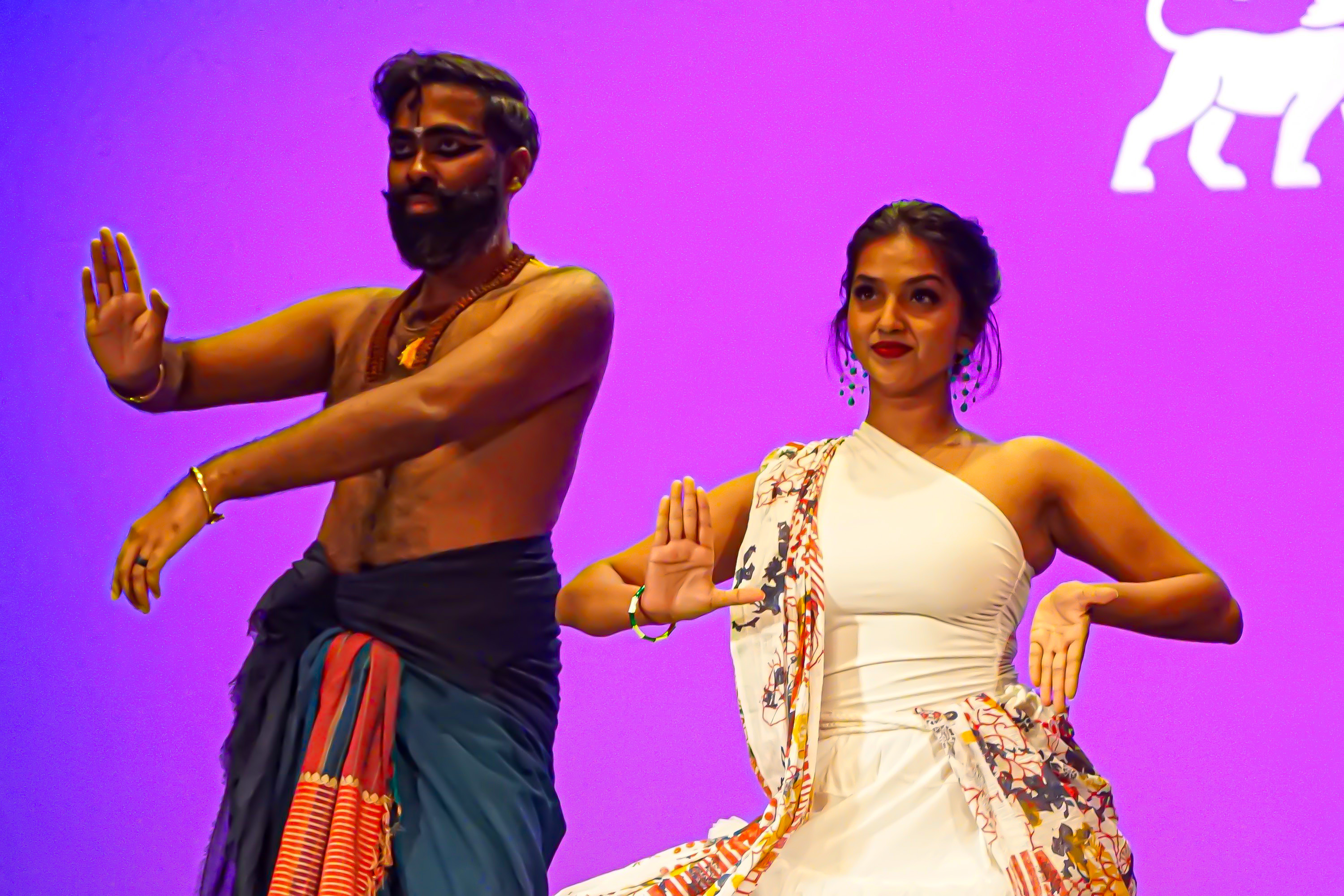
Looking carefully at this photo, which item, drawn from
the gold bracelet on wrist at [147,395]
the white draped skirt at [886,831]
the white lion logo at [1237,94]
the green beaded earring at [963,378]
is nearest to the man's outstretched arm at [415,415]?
the gold bracelet on wrist at [147,395]

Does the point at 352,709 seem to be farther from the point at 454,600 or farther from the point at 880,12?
the point at 880,12

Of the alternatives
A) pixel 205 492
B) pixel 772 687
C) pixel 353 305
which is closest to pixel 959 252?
pixel 772 687

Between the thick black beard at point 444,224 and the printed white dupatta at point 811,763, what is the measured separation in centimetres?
59

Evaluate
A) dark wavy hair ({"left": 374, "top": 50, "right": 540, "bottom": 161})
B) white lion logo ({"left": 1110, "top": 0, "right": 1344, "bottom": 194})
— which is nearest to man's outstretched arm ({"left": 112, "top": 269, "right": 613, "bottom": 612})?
dark wavy hair ({"left": 374, "top": 50, "right": 540, "bottom": 161})

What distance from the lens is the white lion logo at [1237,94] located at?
289 centimetres

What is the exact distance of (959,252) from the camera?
2201mm

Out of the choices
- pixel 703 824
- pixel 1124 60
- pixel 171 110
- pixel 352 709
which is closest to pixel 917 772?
pixel 352 709

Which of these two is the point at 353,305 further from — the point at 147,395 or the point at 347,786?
the point at 347,786

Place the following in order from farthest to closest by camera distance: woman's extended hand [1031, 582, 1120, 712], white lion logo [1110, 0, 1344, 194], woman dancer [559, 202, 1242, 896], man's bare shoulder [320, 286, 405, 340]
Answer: white lion logo [1110, 0, 1344, 194], man's bare shoulder [320, 286, 405, 340], woman dancer [559, 202, 1242, 896], woman's extended hand [1031, 582, 1120, 712]

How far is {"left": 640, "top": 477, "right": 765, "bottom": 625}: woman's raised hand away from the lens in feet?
6.63

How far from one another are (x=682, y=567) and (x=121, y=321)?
899 millimetres

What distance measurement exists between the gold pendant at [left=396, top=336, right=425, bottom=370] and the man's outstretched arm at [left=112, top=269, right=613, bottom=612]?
0.12 m

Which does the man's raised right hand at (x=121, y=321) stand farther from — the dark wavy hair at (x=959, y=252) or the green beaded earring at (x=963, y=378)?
the green beaded earring at (x=963, y=378)

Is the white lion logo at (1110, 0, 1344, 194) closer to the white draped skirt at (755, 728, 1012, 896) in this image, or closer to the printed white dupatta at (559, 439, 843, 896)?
the printed white dupatta at (559, 439, 843, 896)
